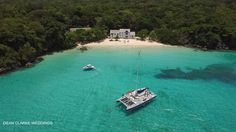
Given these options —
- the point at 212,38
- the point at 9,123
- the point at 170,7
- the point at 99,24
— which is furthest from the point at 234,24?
the point at 9,123

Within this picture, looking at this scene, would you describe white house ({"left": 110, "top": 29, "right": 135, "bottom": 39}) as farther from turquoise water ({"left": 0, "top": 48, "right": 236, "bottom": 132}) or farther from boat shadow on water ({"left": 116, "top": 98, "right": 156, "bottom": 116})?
boat shadow on water ({"left": 116, "top": 98, "right": 156, "bottom": 116})

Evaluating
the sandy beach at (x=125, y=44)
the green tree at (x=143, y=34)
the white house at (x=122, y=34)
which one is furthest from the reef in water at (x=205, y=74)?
the white house at (x=122, y=34)

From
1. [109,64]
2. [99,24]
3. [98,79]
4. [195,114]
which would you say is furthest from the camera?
[99,24]

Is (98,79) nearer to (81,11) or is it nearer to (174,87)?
(174,87)

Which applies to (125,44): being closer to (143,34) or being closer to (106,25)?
(143,34)

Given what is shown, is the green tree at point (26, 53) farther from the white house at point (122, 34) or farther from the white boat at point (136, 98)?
the white house at point (122, 34)

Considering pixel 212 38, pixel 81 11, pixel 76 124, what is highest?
pixel 81 11

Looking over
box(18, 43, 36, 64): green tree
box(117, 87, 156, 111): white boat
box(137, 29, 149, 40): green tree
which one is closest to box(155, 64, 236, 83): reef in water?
box(117, 87, 156, 111): white boat
